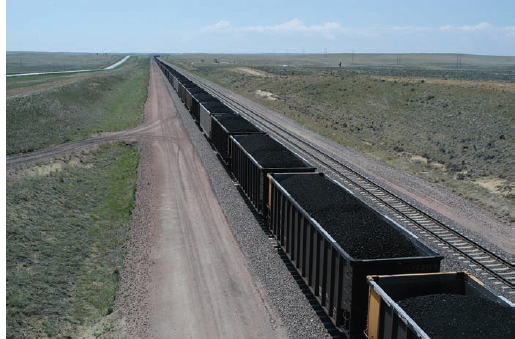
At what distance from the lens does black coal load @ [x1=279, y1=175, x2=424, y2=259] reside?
1098 centimetres

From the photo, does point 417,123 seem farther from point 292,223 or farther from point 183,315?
point 183,315

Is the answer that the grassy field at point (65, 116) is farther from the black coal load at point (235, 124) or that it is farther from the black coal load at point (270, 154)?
the black coal load at point (270, 154)

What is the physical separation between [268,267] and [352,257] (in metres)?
5.88

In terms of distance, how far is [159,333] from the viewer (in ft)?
40.4

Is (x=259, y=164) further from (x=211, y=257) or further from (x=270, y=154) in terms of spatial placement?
(x=211, y=257)

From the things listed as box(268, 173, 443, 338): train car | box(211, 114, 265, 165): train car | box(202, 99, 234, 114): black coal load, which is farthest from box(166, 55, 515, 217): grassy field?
box(268, 173, 443, 338): train car

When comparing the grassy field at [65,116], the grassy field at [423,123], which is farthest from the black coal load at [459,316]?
the grassy field at [65,116]

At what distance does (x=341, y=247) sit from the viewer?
36.2ft

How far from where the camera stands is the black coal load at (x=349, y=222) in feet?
36.0

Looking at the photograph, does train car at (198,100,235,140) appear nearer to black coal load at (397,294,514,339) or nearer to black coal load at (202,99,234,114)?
black coal load at (202,99,234,114)

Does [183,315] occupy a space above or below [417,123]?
below

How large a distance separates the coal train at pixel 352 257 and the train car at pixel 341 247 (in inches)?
0.8

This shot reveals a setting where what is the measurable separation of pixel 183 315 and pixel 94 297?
11.1ft

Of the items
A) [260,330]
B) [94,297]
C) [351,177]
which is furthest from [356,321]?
[351,177]
